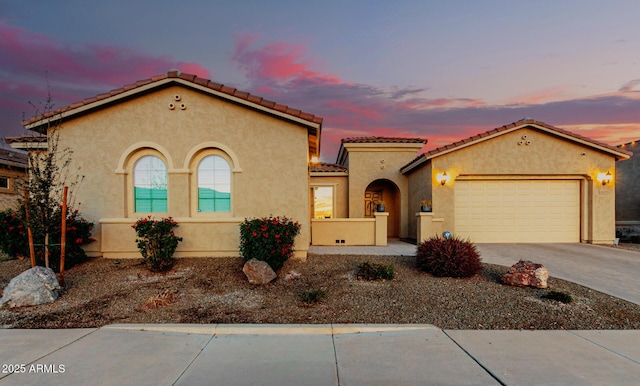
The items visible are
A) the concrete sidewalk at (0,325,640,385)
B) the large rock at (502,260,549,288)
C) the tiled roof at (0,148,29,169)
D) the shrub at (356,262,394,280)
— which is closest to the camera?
the concrete sidewalk at (0,325,640,385)

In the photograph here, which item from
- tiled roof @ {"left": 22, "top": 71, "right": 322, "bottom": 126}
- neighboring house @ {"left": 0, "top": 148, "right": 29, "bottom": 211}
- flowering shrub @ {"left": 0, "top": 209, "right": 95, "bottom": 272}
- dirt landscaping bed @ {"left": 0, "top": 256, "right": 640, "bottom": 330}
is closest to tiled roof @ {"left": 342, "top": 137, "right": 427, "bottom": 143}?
tiled roof @ {"left": 22, "top": 71, "right": 322, "bottom": 126}

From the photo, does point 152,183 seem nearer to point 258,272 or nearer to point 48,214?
point 48,214

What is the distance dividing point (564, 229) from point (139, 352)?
1596 centimetres

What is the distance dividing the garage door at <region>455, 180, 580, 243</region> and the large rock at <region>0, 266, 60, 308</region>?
1324 cm

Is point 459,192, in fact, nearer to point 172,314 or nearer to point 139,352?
point 172,314

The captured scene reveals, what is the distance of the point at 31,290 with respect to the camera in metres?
6.06

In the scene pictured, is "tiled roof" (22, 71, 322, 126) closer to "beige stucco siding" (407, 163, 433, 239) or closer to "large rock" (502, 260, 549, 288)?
"large rock" (502, 260, 549, 288)

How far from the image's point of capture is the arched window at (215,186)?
32.5 feet

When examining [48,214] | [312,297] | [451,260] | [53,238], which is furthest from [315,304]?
[53,238]

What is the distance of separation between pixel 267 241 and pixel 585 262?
30.8 ft

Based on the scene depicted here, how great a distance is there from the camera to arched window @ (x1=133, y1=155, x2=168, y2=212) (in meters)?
9.91

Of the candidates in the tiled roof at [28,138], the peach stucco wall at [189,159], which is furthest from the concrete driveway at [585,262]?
the tiled roof at [28,138]

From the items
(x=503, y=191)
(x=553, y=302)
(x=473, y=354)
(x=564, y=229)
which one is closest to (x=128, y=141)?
(x=473, y=354)

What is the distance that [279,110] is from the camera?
9438 mm
